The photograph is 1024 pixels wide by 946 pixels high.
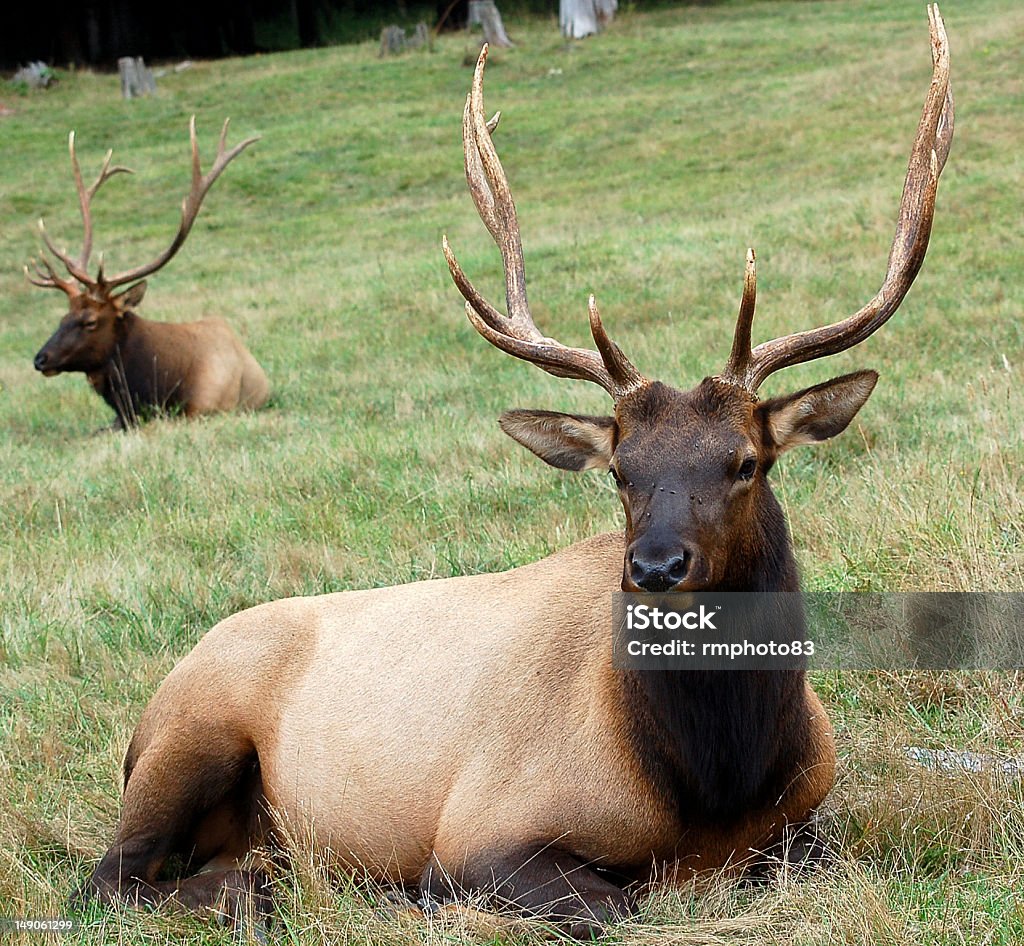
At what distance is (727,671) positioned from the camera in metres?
3.56

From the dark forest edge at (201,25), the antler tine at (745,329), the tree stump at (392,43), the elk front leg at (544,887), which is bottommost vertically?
the elk front leg at (544,887)

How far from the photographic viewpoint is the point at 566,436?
3979mm

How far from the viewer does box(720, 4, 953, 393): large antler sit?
3.68 metres

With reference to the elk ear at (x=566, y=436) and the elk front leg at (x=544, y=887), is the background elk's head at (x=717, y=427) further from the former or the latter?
the elk front leg at (x=544, y=887)

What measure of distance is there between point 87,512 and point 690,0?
37.3 meters

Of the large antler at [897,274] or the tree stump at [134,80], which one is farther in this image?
the tree stump at [134,80]

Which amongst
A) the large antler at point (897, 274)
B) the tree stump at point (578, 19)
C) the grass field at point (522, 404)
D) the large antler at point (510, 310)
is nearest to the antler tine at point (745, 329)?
the large antler at point (897, 274)

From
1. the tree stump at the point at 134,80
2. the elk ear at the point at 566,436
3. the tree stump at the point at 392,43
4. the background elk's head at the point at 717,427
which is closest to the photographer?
the background elk's head at the point at 717,427

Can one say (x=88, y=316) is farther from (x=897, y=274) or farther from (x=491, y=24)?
(x=491, y=24)

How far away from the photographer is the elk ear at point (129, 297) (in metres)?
12.1

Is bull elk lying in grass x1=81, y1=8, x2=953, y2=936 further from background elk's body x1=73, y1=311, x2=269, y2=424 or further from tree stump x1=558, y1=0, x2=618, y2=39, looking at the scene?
tree stump x1=558, y1=0, x2=618, y2=39

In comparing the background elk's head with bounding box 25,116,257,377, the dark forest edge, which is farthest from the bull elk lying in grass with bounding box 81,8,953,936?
the dark forest edge

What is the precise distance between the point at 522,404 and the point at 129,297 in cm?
466

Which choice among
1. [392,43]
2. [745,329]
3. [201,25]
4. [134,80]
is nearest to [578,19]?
[392,43]
